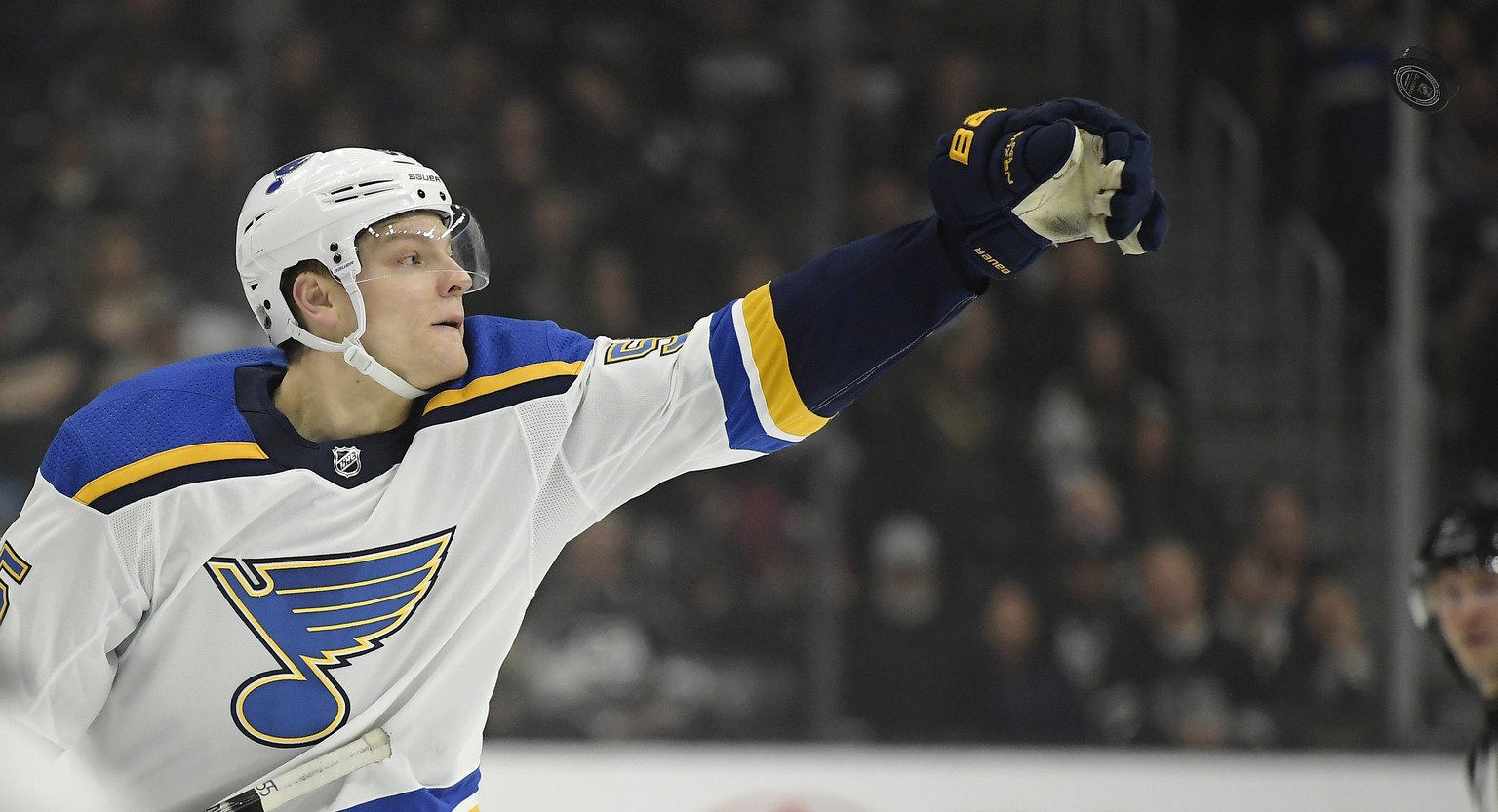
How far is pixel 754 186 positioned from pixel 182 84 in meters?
2.00

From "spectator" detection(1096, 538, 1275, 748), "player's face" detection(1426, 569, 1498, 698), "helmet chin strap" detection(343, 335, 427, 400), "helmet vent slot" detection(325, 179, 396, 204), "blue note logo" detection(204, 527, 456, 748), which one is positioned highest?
"helmet vent slot" detection(325, 179, 396, 204)

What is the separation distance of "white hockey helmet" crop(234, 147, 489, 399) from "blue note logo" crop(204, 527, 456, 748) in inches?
10.0

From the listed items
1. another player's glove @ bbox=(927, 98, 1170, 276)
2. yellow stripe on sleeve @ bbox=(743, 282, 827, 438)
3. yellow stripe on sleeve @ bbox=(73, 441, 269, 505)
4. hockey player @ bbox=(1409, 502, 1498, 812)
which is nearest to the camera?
another player's glove @ bbox=(927, 98, 1170, 276)

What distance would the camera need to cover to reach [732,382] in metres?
2.23

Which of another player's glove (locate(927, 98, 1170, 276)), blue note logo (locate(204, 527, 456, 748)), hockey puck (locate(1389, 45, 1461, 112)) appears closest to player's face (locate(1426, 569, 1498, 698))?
hockey puck (locate(1389, 45, 1461, 112))

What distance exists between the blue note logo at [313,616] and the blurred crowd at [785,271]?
9.28ft

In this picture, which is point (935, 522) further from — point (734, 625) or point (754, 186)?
point (754, 186)

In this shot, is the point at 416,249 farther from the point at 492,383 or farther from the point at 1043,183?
the point at 1043,183

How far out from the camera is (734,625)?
17.0 ft

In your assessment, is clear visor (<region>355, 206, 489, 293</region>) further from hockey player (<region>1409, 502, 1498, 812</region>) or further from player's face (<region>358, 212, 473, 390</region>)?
hockey player (<region>1409, 502, 1498, 812</region>)

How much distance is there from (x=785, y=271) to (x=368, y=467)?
134 inches

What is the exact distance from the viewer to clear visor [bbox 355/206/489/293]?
7.49 ft

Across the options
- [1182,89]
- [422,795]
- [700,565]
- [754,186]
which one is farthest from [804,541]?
[422,795]

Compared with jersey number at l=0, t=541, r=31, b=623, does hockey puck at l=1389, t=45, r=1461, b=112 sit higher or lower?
higher
